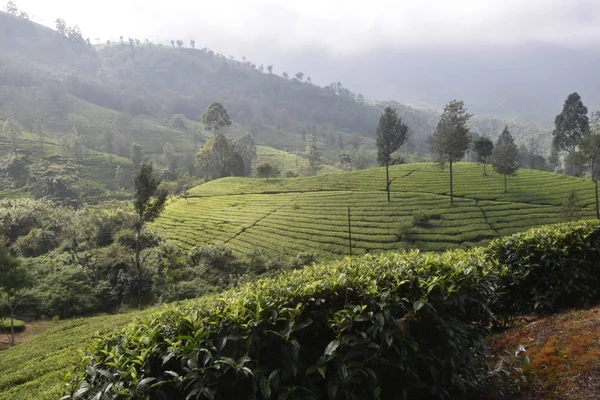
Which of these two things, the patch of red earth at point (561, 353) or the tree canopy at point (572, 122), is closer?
the patch of red earth at point (561, 353)

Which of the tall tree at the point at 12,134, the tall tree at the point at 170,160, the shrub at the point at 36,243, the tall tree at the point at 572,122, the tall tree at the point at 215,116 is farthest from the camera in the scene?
the tall tree at the point at 170,160

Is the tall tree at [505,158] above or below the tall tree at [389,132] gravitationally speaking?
Answer: below

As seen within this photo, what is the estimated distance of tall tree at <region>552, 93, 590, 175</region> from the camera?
63906 mm

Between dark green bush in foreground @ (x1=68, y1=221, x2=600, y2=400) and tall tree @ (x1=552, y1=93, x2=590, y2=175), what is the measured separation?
244ft

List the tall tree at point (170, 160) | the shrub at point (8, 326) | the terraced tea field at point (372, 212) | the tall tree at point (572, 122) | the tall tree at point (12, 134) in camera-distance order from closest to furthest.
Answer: the shrub at point (8, 326) → the terraced tea field at point (372, 212) → the tall tree at point (572, 122) → the tall tree at point (12, 134) → the tall tree at point (170, 160)

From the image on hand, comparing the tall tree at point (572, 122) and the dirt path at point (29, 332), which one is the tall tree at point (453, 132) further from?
the dirt path at point (29, 332)

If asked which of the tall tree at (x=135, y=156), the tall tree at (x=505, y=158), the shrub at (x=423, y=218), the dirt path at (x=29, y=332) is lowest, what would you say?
the dirt path at (x=29, y=332)

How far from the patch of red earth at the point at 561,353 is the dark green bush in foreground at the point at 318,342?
2.20ft

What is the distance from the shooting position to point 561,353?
455cm

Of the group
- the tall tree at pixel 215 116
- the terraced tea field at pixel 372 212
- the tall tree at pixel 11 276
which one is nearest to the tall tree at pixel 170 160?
the tall tree at pixel 215 116

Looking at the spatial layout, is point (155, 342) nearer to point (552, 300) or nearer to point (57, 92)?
point (552, 300)

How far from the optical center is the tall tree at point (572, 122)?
63.9 meters

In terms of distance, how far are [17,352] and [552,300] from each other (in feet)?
66.3

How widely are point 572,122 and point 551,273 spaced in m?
72.7
